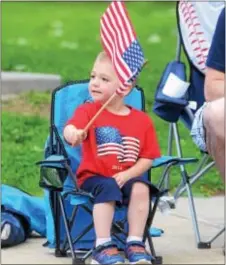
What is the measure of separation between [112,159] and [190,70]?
55.1 inches

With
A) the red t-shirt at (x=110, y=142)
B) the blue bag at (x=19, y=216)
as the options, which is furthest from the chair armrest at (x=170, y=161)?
the blue bag at (x=19, y=216)

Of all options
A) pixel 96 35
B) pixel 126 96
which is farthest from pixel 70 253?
pixel 96 35

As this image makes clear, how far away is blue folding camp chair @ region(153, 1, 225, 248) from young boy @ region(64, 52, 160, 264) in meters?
0.64

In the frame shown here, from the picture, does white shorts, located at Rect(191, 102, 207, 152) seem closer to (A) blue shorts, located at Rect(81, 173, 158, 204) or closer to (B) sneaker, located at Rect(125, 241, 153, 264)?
(A) blue shorts, located at Rect(81, 173, 158, 204)

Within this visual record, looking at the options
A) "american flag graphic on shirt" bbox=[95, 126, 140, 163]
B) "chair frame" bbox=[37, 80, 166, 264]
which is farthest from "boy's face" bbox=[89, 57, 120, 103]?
"chair frame" bbox=[37, 80, 166, 264]

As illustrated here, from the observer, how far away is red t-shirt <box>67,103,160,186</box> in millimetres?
5750

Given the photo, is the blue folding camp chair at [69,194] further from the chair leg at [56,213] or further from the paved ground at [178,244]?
the paved ground at [178,244]

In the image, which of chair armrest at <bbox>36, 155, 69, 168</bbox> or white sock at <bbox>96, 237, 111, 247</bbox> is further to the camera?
chair armrest at <bbox>36, 155, 69, 168</bbox>

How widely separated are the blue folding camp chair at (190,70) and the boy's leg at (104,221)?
1.06 metres

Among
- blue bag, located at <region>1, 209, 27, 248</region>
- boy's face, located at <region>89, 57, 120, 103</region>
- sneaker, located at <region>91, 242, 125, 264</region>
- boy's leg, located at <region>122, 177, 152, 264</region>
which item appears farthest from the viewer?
blue bag, located at <region>1, 209, 27, 248</region>

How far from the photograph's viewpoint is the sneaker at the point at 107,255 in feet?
18.1

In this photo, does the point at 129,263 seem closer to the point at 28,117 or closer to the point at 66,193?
the point at 66,193

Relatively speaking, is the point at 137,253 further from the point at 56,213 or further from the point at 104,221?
the point at 56,213

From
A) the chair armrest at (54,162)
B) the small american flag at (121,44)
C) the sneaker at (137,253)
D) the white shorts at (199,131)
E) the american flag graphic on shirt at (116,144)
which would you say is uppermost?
the small american flag at (121,44)
